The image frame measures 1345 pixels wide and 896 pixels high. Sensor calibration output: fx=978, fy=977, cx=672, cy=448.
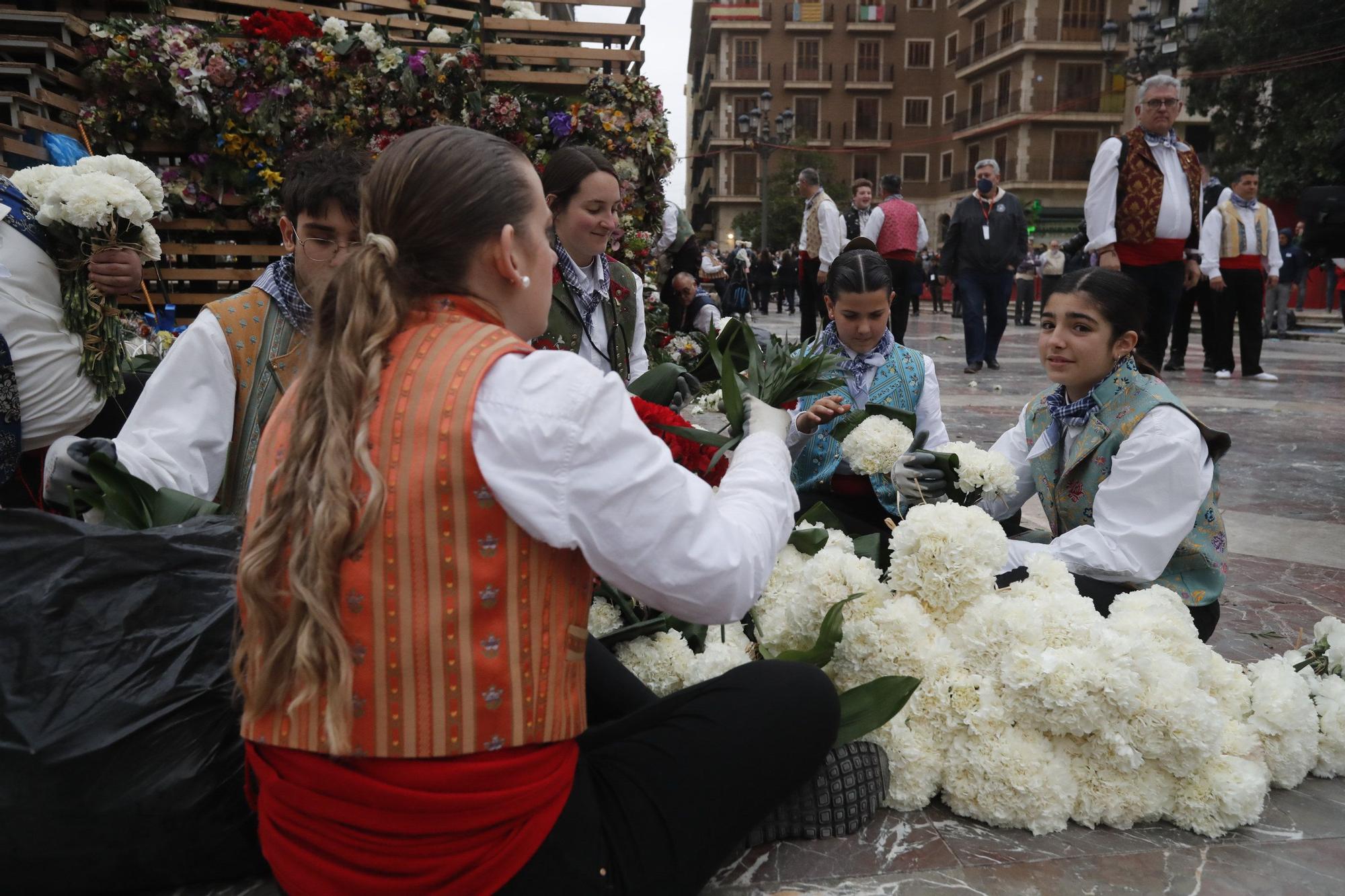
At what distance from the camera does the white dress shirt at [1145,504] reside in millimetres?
2527

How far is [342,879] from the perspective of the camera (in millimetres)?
1359

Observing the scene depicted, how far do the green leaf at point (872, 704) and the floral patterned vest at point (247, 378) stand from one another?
161cm

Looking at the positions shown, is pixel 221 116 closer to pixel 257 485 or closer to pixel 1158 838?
pixel 257 485

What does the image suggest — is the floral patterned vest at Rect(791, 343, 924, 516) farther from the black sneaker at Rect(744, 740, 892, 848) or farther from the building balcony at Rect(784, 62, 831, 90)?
the building balcony at Rect(784, 62, 831, 90)

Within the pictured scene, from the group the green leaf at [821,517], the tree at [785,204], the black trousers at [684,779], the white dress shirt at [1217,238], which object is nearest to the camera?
the black trousers at [684,779]

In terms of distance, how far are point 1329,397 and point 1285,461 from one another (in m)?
3.29

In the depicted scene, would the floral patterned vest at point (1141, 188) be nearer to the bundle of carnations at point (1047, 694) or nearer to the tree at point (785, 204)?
the bundle of carnations at point (1047, 694)

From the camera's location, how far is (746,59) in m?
55.7

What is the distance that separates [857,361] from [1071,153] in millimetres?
45117

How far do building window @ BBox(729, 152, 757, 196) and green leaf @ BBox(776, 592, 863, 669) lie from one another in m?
54.7

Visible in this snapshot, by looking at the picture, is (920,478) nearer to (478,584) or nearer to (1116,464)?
(1116,464)

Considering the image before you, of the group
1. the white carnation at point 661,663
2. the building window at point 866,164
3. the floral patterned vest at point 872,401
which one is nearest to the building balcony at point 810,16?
the building window at point 866,164

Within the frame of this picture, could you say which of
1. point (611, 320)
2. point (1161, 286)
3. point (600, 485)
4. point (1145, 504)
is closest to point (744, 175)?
point (1161, 286)

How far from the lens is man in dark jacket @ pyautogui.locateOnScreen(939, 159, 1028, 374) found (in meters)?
9.58
